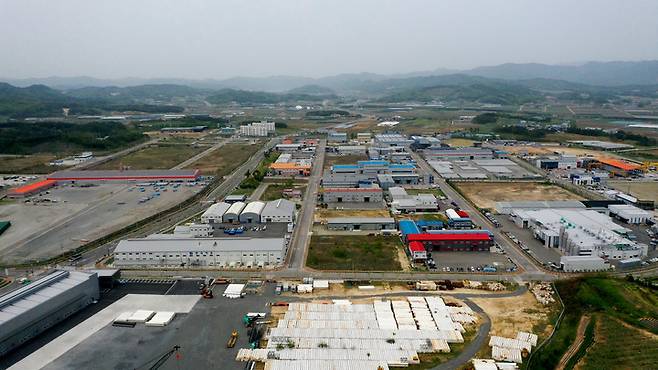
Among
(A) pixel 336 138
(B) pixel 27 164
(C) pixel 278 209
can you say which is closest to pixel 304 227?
(C) pixel 278 209

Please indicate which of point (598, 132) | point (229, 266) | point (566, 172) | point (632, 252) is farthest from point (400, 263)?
point (598, 132)

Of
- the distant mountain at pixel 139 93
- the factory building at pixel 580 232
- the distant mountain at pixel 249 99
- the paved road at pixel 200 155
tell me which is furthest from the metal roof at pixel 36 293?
the distant mountain at pixel 139 93

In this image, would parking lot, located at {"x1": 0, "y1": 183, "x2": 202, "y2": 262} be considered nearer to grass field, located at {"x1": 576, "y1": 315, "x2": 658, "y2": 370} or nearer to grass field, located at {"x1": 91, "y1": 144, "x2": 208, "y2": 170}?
grass field, located at {"x1": 91, "y1": 144, "x2": 208, "y2": 170}

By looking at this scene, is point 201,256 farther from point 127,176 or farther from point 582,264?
point 127,176

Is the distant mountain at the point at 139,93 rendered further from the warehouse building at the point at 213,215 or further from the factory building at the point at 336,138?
the warehouse building at the point at 213,215

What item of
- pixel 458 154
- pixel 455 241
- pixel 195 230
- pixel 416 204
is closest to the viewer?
pixel 455 241

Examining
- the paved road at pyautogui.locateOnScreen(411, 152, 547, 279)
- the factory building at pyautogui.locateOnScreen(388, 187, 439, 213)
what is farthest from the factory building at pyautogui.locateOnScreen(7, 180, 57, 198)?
the paved road at pyautogui.locateOnScreen(411, 152, 547, 279)
